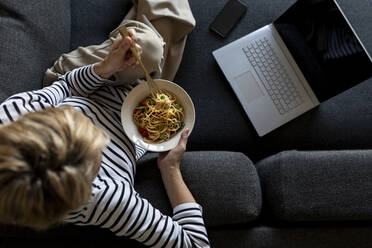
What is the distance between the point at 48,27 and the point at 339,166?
3.74 ft

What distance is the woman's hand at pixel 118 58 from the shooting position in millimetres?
1004

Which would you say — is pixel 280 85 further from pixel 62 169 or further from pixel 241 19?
pixel 62 169

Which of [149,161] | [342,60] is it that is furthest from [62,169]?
[342,60]

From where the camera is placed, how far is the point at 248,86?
50.9 inches

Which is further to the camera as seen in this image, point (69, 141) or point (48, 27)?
point (48, 27)

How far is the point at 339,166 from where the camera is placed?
1.13 m

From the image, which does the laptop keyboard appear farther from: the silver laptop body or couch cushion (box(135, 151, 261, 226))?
couch cushion (box(135, 151, 261, 226))

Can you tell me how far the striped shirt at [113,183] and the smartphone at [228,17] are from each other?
0.52 m

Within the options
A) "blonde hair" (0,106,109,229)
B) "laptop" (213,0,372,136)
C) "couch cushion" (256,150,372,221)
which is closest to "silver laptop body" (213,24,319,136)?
"laptop" (213,0,372,136)

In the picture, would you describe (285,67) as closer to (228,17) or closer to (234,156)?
(228,17)

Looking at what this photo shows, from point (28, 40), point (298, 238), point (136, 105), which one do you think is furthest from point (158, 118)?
point (298, 238)

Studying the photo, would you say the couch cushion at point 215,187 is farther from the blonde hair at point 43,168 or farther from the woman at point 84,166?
the blonde hair at point 43,168

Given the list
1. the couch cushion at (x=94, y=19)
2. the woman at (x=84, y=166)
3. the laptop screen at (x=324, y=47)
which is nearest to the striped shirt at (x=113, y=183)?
the woman at (x=84, y=166)

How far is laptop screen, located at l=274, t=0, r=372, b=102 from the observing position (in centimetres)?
110
